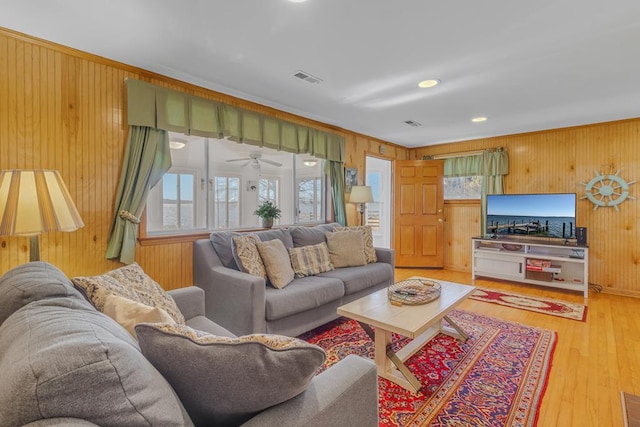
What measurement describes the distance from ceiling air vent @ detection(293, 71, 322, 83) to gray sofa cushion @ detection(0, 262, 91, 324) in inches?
89.8

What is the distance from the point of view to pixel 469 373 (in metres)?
2.20

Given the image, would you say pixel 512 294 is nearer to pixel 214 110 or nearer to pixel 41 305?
pixel 214 110

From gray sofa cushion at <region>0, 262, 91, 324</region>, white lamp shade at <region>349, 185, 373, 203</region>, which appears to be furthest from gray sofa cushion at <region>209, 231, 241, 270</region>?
white lamp shade at <region>349, 185, 373, 203</region>

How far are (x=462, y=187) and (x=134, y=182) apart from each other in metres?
5.17

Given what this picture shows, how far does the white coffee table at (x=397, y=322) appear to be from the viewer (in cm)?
195

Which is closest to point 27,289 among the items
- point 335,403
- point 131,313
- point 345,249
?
point 131,313

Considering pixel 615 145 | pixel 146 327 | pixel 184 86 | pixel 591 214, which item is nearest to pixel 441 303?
pixel 146 327

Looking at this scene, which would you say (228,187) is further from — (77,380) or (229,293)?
(77,380)

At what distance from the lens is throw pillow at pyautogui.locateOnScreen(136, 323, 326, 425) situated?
2.60 feet

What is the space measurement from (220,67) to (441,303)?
2.57 meters

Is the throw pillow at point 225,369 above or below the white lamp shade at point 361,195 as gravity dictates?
below

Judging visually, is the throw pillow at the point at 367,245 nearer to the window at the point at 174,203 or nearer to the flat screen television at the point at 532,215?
the window at the point at 174,203

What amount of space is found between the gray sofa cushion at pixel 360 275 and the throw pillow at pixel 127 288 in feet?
5.61

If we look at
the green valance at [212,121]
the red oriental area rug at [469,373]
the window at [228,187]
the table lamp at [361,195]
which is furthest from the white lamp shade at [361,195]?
the red oriental area rug at [469,373]
